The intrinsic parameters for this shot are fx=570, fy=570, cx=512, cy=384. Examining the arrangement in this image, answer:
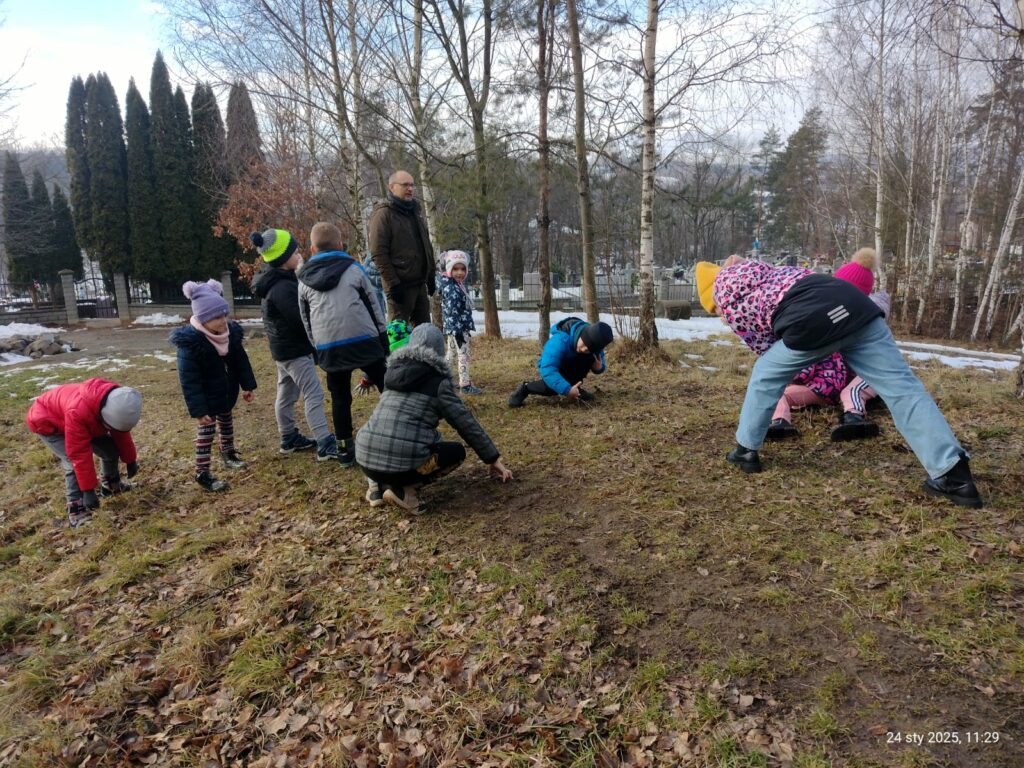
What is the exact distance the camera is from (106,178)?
23.3 metres

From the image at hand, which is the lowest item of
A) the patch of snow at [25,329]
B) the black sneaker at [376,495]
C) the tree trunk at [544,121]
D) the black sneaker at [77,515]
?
the black sneaker at [77,515]

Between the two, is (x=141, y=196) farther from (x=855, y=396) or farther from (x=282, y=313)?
(x=855, y=396)

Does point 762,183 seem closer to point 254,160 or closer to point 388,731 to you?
point 254,160

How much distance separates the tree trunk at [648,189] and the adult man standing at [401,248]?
11.1 ft

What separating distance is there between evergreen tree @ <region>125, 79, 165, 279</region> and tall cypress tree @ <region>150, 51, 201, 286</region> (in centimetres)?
21

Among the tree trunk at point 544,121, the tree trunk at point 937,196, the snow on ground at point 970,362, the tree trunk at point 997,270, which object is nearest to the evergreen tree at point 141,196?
the tree trunk at point 544,121

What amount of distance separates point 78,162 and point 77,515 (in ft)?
87.0

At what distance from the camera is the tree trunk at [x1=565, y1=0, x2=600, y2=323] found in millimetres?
7758

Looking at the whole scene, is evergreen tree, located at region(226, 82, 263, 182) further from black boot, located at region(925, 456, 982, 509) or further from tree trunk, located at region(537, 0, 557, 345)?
black boot, located at region(925, 456, 982, 509)

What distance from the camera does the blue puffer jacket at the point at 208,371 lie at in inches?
172

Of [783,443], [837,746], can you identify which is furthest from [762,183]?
[837,746]

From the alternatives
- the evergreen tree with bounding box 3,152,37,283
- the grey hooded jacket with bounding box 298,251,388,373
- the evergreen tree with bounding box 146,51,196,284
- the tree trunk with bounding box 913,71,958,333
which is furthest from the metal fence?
the tree trunk with bounding box 913,71,958,333

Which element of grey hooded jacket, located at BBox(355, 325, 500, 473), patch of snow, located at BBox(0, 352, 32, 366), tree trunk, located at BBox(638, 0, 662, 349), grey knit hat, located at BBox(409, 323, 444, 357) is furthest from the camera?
patch of snow, located at BBox(0, 352, 32, 366)

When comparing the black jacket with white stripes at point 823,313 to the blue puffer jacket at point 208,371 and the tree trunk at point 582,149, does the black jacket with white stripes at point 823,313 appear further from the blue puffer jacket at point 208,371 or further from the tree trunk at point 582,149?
the tree trunk at point 582,149
